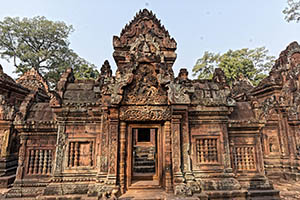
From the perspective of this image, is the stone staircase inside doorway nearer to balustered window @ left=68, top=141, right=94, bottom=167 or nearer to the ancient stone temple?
the ancient stone temple

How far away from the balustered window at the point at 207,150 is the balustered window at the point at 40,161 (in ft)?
20.1

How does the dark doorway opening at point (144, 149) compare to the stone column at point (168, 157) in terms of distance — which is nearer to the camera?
the stone column at point (168, 157)

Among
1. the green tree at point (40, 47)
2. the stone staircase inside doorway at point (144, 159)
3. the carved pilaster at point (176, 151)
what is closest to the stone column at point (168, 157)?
the carved pilaster at point (176, 151)

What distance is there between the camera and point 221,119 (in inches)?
286

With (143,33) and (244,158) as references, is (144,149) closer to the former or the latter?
(244,158)

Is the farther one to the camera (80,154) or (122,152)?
(80,154)

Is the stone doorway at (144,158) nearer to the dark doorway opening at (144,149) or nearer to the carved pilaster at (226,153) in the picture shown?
the dark doorway opening at (144,149)

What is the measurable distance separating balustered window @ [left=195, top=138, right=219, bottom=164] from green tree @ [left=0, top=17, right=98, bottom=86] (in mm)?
24851

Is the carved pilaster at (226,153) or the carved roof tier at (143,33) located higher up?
the carved roof tier at (143,33)

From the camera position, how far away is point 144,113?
6594 millimetres

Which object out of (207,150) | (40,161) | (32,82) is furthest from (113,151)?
(32,82)

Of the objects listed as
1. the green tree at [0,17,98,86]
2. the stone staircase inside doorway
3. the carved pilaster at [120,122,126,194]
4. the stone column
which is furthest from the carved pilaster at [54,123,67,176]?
the green tree at [0,17,98,86]

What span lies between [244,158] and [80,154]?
6927 millimetres

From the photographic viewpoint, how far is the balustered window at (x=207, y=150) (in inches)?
279
